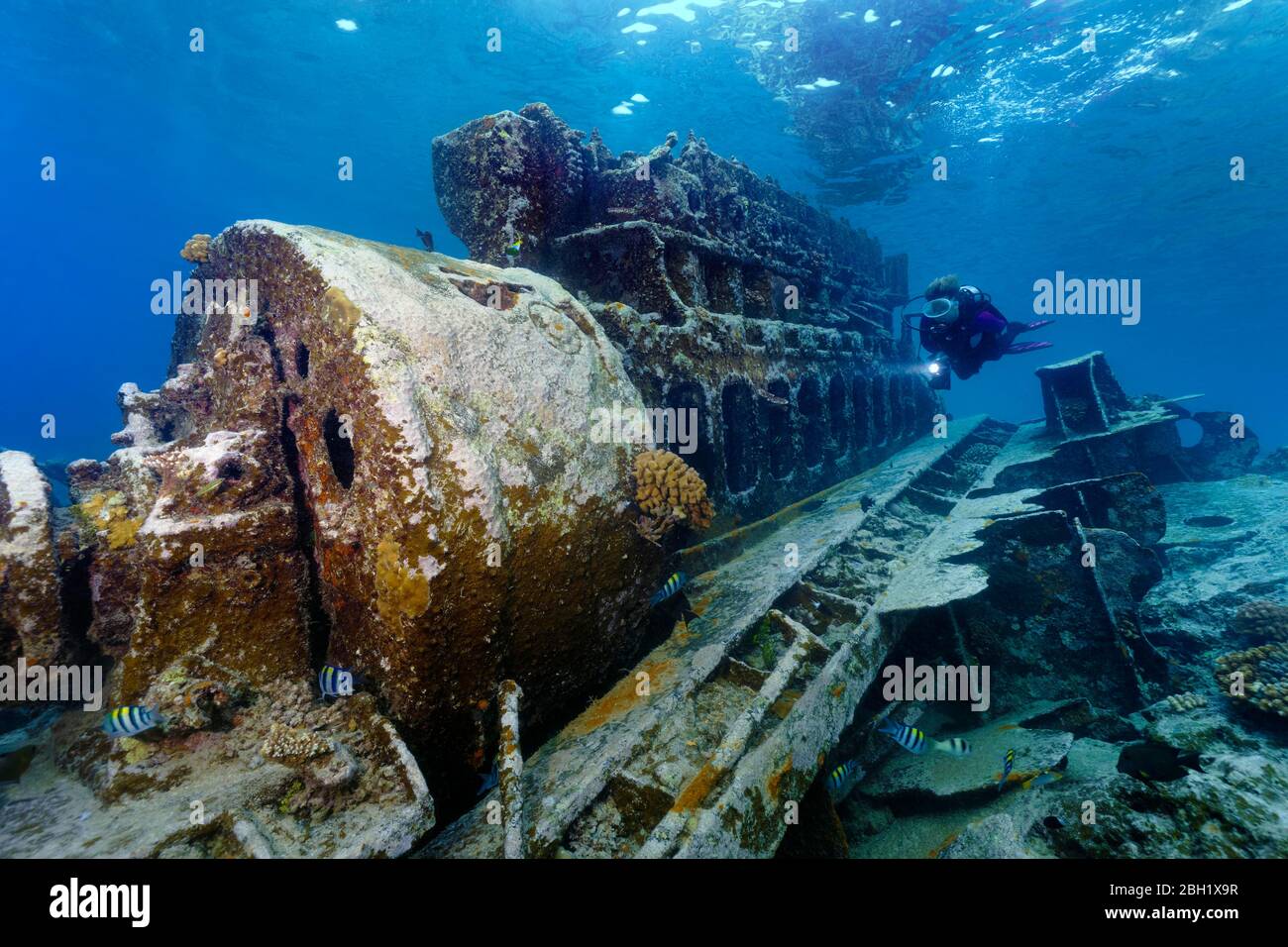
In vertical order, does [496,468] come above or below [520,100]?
below

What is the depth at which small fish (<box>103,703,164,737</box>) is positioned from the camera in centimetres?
272

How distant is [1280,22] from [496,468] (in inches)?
1224

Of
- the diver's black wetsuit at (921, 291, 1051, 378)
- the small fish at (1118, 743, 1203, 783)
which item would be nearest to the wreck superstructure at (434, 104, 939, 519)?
the diver's black wetsuit at (921, 291, 1051, 378)

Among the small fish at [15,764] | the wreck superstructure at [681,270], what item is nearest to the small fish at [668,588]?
the wreck superstructure at [681,270]

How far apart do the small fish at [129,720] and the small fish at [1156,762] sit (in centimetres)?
572

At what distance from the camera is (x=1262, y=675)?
4957 mm

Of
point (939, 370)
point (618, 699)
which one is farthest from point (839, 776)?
point (939, 370)

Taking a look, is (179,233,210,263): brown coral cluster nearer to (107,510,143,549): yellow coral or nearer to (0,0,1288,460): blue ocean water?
(107,510,143,549): yellow coral

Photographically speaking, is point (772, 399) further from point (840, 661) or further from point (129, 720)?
point (129, 720)

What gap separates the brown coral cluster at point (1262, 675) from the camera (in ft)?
14.3

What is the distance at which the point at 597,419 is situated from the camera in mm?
3871

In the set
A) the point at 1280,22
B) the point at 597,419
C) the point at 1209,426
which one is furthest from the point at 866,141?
the point at 597,419
